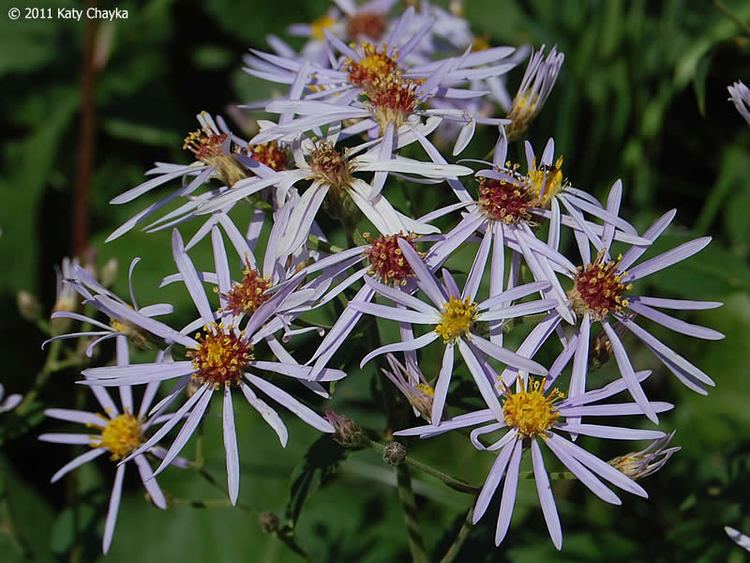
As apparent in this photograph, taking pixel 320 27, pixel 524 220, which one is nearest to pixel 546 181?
pixel 524 220

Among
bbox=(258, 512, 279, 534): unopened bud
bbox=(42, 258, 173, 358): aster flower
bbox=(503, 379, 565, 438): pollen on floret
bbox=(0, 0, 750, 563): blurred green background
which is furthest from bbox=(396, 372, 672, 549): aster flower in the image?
bbox=(42, 258, 173, 358): aster flower

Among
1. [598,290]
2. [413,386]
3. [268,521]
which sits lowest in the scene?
[268,521]

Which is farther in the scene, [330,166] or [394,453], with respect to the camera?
[330,166]

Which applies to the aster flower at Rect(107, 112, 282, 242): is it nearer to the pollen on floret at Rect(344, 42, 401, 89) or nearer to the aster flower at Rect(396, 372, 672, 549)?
the pollen on floret at Rect(344, 42, 401, 89)

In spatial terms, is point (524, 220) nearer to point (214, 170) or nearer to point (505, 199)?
point (505, 199)

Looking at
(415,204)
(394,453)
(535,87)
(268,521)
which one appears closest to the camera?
(394,453)

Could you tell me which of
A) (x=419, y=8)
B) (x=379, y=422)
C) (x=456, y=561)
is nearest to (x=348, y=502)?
(x=379, y=422)

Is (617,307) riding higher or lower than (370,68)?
lower
